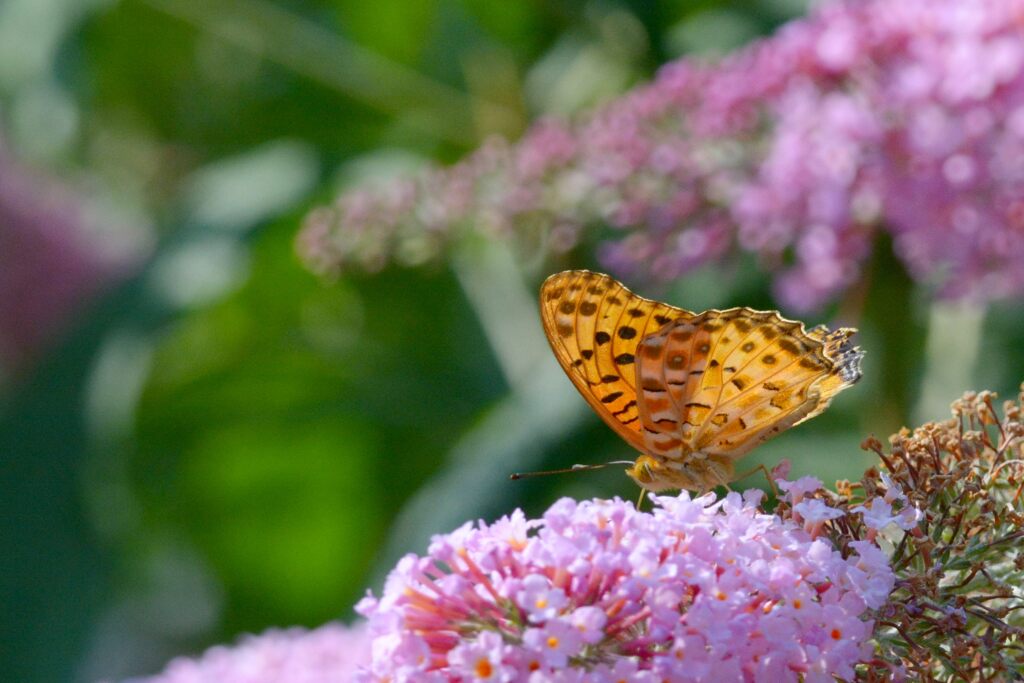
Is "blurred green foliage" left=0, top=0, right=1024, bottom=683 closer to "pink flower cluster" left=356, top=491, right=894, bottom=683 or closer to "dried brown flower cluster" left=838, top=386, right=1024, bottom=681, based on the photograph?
"dried brown flower cluster" left=838, top=386, right=1024, bottom=681

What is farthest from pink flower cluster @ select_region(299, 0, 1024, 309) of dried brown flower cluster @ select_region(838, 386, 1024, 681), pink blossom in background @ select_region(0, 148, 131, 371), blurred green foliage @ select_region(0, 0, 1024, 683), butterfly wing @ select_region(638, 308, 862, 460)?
pink blossom in background @ select_region(0, 148, 131, 371)

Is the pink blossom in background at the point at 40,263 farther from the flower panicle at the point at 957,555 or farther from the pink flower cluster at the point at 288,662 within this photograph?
the flower panicle at the point at 957,555

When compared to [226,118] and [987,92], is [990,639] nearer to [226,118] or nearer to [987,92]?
[987,92]

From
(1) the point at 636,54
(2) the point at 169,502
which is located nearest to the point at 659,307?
(1) the point at 636,54

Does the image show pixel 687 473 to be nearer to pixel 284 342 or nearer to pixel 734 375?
pixel 734 375

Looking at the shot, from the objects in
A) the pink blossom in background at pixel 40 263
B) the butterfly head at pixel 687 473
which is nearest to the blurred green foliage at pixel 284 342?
the pink blossom in background at pixel 40 263
